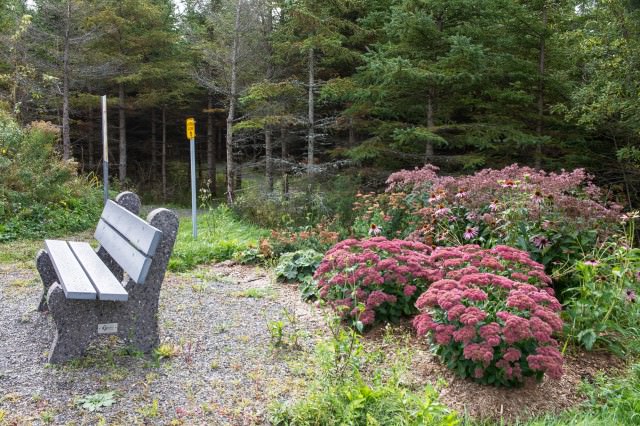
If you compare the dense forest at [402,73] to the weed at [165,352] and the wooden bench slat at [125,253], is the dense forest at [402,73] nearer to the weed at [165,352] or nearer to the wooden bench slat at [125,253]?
the wooden bench slat at [125,253]

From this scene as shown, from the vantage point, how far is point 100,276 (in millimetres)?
3377

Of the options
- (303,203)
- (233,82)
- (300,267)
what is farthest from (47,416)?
(233,82)

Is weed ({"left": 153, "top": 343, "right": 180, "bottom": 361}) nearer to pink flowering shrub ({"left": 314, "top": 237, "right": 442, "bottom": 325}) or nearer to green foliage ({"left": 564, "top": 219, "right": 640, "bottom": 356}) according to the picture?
pink flowering shrub ({"left": 314, "top": 237, "right": 442, "bottom": 325})

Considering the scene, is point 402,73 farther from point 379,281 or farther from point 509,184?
point 379,281

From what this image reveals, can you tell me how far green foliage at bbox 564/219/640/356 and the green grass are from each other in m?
4.27

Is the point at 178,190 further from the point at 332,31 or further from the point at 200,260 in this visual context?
the point at 200,260

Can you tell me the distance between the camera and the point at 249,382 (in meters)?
3.11

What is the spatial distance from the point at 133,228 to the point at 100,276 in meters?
0.37

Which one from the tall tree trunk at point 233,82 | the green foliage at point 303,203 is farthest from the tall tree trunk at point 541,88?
the tall tree trunk at point 233,82

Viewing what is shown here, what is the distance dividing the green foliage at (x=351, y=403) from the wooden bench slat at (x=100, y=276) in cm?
112

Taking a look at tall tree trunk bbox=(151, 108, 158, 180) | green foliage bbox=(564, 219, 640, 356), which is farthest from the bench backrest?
tall tree trunk bbox=(151, 108, 158, 180)

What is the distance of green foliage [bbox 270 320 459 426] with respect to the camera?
98.1 inches

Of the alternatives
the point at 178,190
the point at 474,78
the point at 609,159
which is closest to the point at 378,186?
the point at 474,78

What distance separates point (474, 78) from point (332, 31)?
11.9 feet
